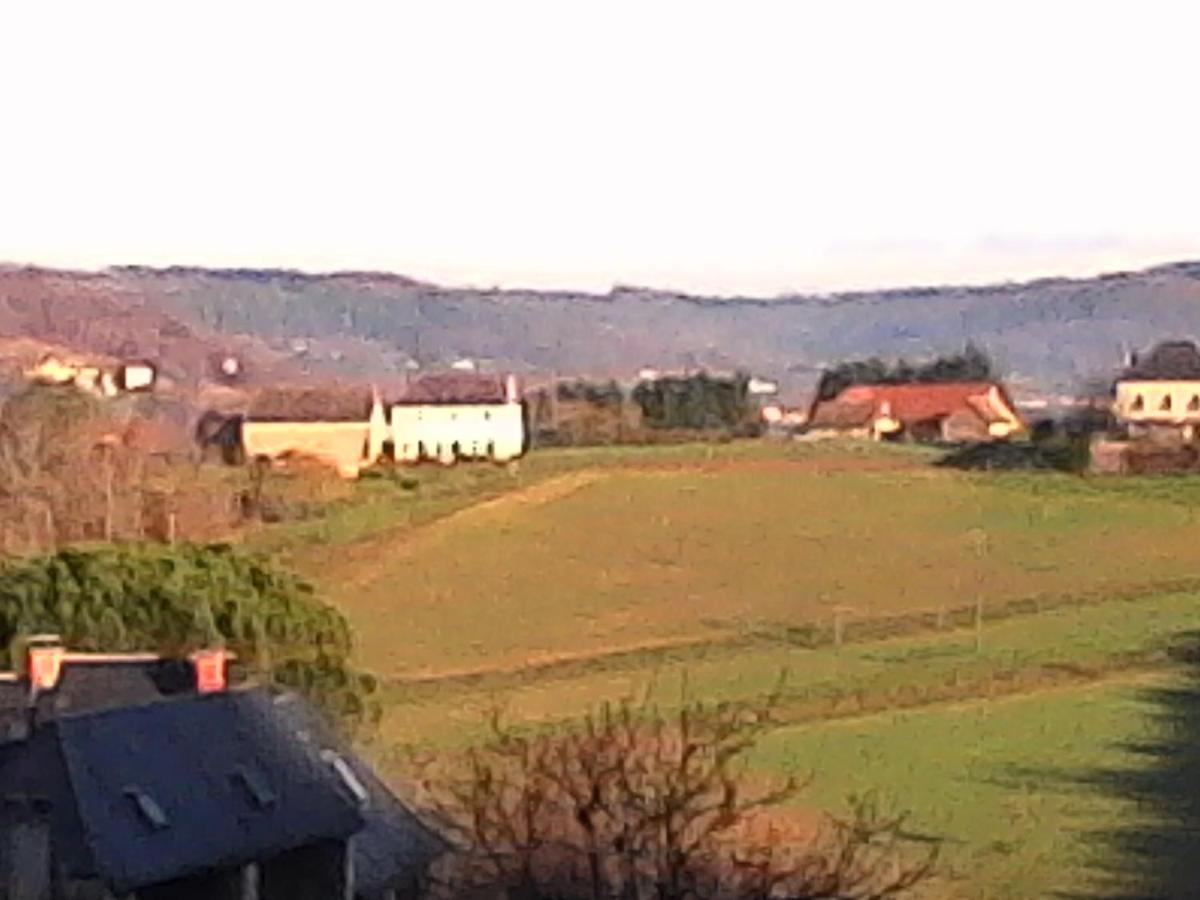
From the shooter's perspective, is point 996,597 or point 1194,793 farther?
point 996,597

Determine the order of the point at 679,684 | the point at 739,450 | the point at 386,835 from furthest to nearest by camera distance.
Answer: the point at 739,450
the point at 679,684
the point at 386,835

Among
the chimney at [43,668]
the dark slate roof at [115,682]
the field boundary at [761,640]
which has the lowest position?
the field boundary at [761,640]

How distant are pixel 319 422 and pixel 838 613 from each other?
4774cm

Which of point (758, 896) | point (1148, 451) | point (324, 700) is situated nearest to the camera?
point (758, 896)

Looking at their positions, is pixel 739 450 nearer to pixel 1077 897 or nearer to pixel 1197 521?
pixel 1197 521

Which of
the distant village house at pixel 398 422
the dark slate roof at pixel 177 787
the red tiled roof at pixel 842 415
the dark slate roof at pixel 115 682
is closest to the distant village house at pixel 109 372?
the distant village house at pixel 398 422

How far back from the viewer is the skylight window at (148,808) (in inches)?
635

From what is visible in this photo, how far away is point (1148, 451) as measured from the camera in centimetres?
7250

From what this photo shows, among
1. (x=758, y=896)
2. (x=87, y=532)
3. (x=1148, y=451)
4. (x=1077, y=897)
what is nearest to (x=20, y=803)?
(x=758, y=896)

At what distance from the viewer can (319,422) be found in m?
94.8

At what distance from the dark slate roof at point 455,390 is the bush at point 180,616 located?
71388mm

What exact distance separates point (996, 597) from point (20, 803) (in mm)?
36546

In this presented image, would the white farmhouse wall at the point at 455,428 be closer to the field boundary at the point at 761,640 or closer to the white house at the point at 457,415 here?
the white house at the point at 457,415

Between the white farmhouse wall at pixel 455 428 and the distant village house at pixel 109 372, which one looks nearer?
the white farmhouse wall at pixel 455 428
